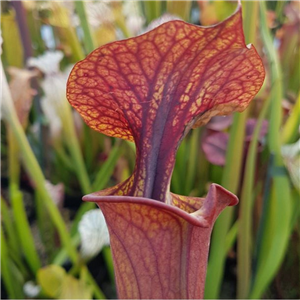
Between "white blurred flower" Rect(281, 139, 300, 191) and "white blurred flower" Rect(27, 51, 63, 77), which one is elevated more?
"white blurred flower" Rect(27, 51, 63, 77)

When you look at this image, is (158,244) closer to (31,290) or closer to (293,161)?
(293,161)

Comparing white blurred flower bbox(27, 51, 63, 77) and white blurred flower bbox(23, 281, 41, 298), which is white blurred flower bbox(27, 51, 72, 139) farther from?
white blurred flower bbox(23, 281, 41, 298)

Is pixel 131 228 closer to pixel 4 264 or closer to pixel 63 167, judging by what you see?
pixel 4 264

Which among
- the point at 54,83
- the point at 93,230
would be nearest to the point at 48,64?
the point at 54,83

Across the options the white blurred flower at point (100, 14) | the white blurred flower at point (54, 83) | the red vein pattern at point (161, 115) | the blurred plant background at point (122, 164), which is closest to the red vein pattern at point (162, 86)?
the red vein pattern at point (161, 115)

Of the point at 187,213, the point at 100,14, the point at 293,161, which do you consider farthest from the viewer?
the point at 100,14

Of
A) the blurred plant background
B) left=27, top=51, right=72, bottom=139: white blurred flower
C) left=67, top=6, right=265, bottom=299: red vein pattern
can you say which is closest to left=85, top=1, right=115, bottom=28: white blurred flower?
the blurred plant background

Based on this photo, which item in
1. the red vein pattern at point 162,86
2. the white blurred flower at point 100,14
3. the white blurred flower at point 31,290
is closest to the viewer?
the red vein pattern at point 162,86

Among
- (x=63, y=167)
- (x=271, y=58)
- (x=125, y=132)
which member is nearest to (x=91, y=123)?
(x=125, y=132)

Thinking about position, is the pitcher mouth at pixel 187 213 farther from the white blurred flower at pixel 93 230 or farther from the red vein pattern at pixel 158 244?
the white blurred flower at pixel 93 230
